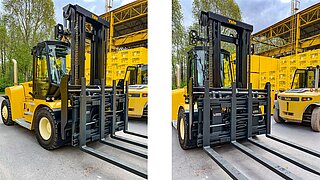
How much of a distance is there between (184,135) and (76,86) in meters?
0.93

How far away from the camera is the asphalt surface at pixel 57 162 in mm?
1458

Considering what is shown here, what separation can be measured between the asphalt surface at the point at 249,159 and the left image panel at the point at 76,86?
27 centimetres

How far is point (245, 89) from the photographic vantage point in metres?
1.80

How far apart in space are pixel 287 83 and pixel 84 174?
1601 millimetres

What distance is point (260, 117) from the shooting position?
6.17 ft

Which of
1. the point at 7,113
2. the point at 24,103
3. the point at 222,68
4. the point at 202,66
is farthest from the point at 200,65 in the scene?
the point at 7,113

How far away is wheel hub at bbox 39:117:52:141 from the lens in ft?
6.44

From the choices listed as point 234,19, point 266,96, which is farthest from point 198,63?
point 266,96

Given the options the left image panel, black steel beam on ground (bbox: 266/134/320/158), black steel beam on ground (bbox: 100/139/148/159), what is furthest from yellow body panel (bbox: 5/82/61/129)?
black steel beam on ground (bbox: 266/134/320/158)

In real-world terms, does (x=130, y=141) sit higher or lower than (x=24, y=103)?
lower

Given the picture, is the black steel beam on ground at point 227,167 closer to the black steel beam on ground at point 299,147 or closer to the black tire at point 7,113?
the black steel beam on ground at point 299,147

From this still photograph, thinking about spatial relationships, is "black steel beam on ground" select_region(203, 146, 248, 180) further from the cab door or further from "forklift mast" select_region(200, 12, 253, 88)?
the cab door

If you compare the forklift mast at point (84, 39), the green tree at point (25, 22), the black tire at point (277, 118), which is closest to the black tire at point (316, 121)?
the black tire at point (277, 118)

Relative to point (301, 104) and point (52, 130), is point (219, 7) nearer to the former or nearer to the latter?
point (301, 104)
